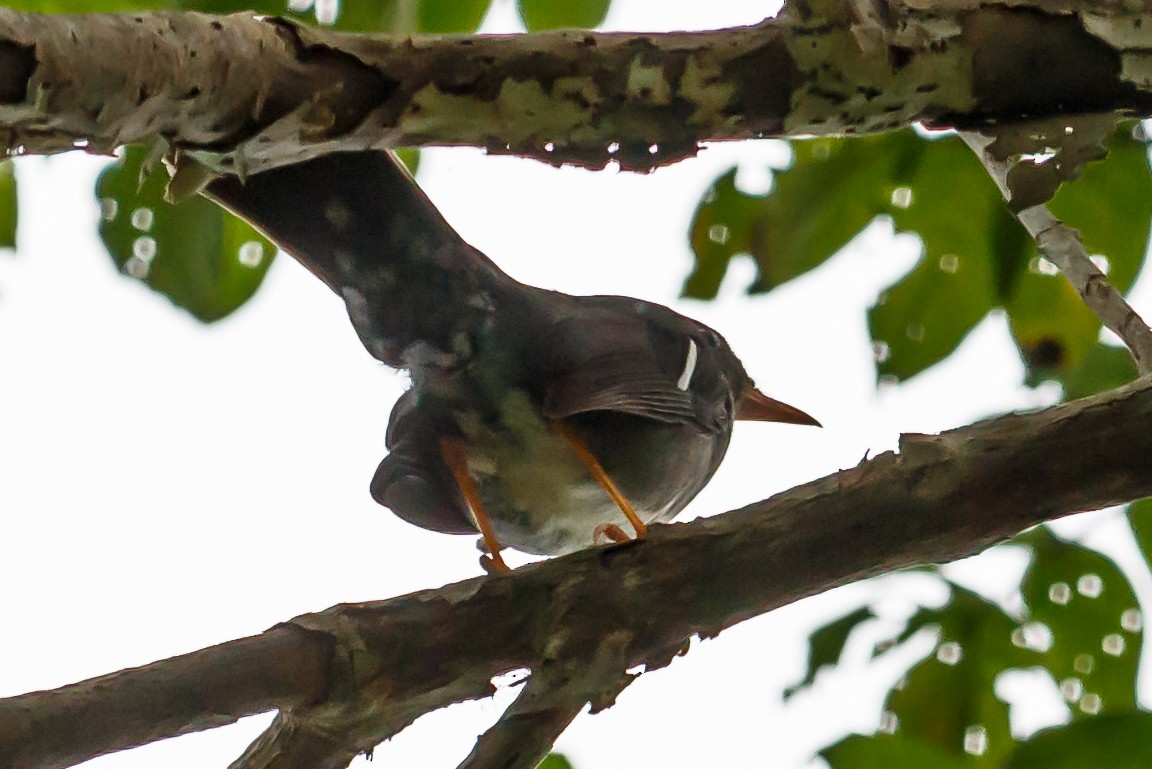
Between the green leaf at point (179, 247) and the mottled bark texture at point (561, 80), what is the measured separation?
930 millimetres

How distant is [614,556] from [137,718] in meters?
0.61

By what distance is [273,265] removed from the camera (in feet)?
8.11

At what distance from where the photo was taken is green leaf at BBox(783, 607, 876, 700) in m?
2.57

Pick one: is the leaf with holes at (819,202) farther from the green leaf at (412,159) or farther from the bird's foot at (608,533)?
the green leaf at (412,159)

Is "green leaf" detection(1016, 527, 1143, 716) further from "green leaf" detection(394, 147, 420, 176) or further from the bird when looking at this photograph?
"green leaf" detection(394, 147, 420, 176)

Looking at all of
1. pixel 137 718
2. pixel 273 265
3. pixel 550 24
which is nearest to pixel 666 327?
pixel 550 24

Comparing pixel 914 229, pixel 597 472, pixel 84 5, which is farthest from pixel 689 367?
pixel 84 5

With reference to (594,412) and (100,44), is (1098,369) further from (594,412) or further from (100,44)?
(100,44)

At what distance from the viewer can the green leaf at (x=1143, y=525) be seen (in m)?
2.31

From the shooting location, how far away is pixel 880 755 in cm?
196

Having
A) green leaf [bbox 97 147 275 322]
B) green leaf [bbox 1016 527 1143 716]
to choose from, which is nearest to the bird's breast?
green leaf [bbox 97 147 275 322]

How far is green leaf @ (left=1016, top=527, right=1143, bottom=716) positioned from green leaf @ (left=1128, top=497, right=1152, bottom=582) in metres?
0.08

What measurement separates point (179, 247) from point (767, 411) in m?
1.55

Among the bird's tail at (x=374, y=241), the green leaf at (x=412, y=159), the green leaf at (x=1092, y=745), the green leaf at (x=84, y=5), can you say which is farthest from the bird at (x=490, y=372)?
the green leaf at (x=1092, y=745)
